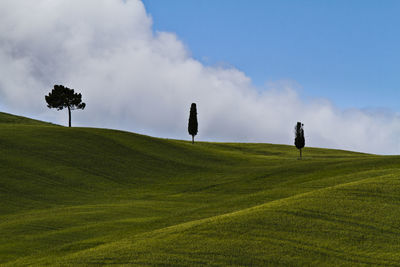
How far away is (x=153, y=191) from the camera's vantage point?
48.8 meters

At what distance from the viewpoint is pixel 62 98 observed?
96.3 meters

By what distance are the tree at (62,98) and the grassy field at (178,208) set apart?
27298mm

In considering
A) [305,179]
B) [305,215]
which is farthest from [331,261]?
[305,179]

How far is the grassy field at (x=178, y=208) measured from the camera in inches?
905

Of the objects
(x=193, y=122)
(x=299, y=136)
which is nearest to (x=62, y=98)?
(x=193, y=122)

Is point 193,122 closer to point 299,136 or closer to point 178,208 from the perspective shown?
point 299,136

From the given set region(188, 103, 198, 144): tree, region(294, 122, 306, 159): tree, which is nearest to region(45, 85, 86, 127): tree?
region(188, 103, 198, 144): tree

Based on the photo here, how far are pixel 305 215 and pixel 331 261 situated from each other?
5.19m

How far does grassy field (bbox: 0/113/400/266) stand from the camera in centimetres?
2298

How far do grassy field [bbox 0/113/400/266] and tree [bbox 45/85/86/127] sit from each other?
27298mm

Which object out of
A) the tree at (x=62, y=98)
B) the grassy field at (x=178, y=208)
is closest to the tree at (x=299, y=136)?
the grassy field at (x=178, y=208)

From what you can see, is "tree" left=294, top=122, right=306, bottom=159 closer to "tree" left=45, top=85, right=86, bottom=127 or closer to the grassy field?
the grassy field

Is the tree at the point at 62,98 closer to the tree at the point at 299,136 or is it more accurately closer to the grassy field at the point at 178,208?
the grassy field at the point at 178,208

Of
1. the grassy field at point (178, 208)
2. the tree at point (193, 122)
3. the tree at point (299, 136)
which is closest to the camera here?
the grassy field at point (178, 208)
